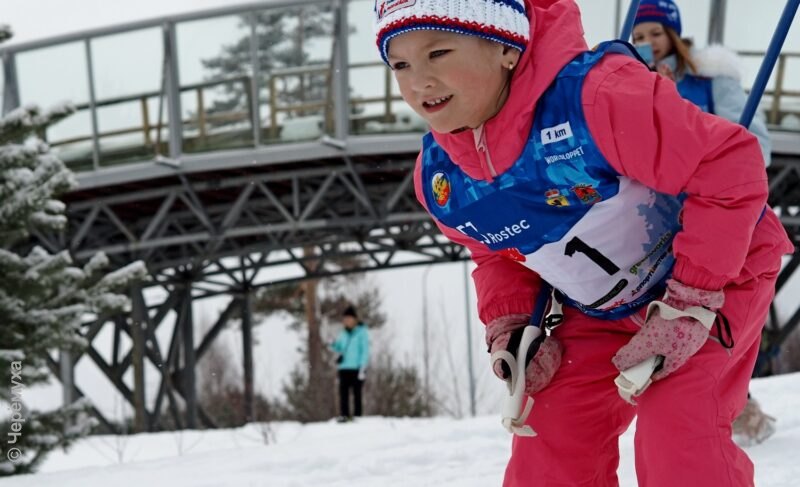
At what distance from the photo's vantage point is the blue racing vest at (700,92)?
424 centimetres

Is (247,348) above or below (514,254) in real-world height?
below

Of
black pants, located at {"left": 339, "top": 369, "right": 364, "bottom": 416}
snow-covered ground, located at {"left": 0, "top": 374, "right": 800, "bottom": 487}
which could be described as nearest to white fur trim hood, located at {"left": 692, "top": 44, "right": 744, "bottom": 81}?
snow-covered ground, located at {"left": 0, "top": 374, "right": 800, "bottom": 487}

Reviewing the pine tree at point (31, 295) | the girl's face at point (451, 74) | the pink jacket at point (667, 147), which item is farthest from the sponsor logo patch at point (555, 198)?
the pine tree at point (31, 295)

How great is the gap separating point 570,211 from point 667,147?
31 cm

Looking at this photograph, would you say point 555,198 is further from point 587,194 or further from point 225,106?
point 225,106

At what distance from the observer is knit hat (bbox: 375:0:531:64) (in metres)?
2.14

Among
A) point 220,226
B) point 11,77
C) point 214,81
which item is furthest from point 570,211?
point 220,226

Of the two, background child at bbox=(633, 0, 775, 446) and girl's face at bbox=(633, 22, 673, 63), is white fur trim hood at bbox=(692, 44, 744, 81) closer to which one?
background child at bbox=(633, 0, 775, 446)

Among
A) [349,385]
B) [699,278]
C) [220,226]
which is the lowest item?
[349,385]

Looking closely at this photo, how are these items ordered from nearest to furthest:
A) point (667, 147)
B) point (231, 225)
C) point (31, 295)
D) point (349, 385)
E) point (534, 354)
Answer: point (667, 147), point (534, 354), point (31, 295), point (349, 385), point (231, 225)

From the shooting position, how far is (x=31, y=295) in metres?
7.11

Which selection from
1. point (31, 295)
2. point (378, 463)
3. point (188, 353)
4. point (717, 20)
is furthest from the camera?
point (188, 353)

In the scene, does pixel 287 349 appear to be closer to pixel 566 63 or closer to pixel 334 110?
pixel 334 110

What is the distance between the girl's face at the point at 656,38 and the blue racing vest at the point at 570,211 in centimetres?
213
